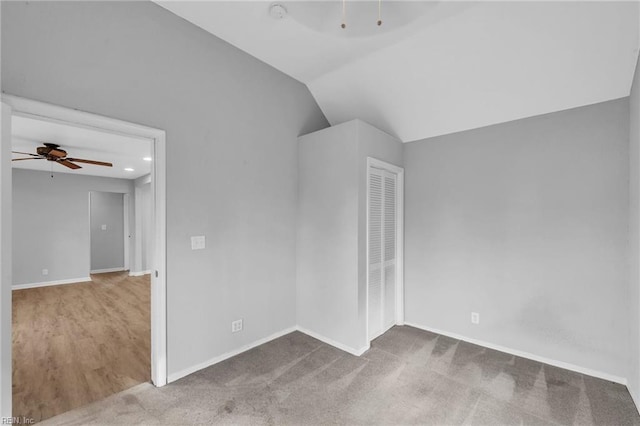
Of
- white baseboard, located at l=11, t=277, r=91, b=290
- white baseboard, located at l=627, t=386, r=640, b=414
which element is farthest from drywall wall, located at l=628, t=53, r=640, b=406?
white baseboard, located at l=11, t=277, r=91, b=290

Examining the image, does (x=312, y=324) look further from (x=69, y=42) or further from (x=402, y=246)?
(x=69, y=42)

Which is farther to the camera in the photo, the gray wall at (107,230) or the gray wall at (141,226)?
the gray wall at (107,230)

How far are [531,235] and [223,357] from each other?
3.21m

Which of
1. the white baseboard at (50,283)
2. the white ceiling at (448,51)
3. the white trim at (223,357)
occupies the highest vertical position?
the white ceiling at (448,51)

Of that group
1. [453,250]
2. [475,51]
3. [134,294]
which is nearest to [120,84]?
[475,51]

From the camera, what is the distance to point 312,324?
3184mm

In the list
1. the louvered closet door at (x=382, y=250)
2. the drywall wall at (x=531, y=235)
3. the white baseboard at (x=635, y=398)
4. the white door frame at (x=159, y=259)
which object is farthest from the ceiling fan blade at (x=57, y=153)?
the white baseboard at (x=635, y=398)

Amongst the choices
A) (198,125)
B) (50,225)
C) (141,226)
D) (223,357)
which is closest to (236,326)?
(223,357)

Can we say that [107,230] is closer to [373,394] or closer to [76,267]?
[76,267]

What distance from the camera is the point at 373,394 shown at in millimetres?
2164

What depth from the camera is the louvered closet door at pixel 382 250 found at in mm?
3066

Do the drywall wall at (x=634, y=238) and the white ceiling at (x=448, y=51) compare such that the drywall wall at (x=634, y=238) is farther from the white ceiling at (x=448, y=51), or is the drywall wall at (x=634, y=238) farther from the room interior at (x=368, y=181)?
the white ceiling at (x=448, y=51)

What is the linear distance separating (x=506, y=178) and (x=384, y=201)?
125cm

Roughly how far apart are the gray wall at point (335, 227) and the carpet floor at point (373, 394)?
0.41 metres
